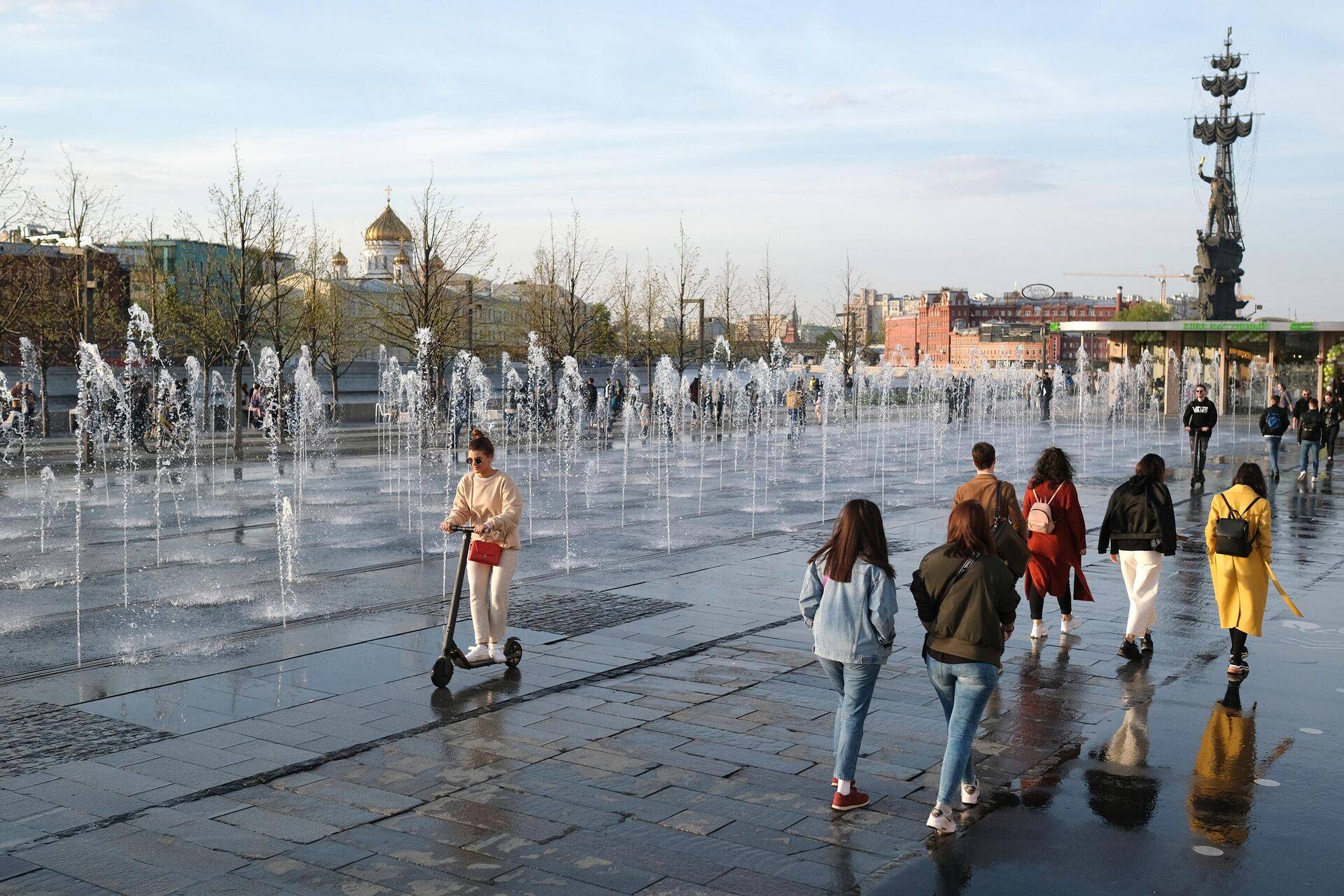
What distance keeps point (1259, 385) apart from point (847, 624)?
193ft

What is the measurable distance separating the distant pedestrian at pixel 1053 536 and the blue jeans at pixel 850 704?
384 cm

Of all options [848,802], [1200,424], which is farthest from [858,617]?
[1200,424]

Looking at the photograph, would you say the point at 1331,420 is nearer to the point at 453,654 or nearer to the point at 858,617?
the point at 453,654

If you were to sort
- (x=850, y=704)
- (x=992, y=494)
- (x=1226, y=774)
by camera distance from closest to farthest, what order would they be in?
(x=850, y=704) → (x=1226, y=774) → (x=992, y=494)

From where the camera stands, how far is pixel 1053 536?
9469 mm

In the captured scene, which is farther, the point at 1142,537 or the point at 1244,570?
the point at 1142,537

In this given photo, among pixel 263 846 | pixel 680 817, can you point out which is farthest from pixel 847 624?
pixel 263 846

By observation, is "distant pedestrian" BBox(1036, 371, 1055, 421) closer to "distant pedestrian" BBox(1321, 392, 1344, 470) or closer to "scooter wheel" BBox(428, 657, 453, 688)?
"distant pedestrian" BBox(1321, 392, 1344, 470)

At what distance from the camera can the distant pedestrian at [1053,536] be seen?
9.18 m

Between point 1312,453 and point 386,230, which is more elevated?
point 386,230

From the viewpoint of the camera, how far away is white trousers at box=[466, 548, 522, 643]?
826 centimetres

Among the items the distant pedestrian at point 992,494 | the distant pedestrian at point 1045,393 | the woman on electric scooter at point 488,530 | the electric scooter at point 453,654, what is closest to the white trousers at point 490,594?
the woman on electric scooter at point 488,530

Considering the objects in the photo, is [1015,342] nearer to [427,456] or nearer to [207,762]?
[427,456]

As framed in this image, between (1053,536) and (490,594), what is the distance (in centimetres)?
420
